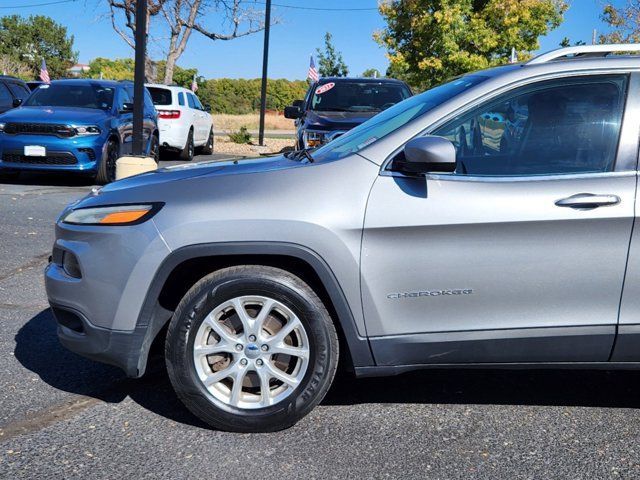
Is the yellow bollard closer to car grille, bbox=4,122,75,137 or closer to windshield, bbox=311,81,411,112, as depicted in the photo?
car grille, bbox=4,122,75,137

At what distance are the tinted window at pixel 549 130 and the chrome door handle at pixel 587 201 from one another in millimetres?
165

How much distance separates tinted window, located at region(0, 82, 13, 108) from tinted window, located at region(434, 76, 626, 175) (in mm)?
13397

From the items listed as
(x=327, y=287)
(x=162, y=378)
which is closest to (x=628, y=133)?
(x=327, y=287)

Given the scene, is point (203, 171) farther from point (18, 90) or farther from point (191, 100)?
point (191, 100)

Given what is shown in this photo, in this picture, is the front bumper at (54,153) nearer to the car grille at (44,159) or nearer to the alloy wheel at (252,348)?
the car grille at (44,159)

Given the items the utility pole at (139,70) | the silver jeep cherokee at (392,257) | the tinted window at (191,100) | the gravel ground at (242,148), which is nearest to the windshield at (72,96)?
the utility pole at (139,70)

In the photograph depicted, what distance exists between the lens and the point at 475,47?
27.6 metres

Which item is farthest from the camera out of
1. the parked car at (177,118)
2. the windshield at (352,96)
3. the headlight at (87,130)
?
the parked car at (177,118)

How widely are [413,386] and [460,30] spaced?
24.0 metres

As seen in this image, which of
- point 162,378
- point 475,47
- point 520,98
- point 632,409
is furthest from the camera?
point 475,47

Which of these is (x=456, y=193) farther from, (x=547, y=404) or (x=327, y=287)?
(x=547, y=404)

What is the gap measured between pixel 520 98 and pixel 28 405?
2.83 metres

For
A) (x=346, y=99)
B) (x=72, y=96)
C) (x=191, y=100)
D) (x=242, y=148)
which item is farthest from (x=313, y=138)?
(x=242, y=148)

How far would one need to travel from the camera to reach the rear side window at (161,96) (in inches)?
674
